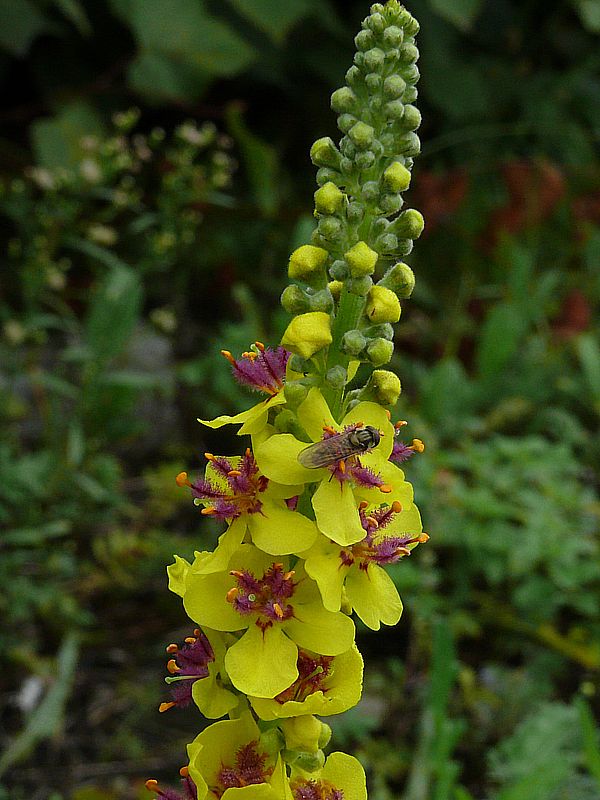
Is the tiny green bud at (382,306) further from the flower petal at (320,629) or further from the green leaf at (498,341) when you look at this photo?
the green leaf at (498,341)

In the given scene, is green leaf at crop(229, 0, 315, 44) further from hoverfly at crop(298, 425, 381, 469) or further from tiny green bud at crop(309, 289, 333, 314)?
hoverfly at crop(298, 425, 381, 469)

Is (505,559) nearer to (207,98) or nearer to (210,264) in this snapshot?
(210,264)

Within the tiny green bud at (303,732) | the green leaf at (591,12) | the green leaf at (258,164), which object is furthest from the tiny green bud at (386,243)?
the green leaf at (591,12)

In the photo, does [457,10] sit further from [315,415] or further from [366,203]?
[315,415]

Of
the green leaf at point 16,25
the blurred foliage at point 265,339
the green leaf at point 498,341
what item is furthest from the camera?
the green leaf at point 498,341

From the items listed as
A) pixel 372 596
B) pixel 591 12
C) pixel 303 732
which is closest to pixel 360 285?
pixel 372 596

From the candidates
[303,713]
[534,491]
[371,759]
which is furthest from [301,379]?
[534,491]

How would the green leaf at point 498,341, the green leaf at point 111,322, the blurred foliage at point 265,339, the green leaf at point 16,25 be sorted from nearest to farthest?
the blurred foliage at point 265,339
the green leaf at point 111,322
the green leaf at point 16,25
the green leaf at point 498,341

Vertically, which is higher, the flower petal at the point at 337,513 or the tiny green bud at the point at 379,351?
the tiny green bud at the point at 379,351
